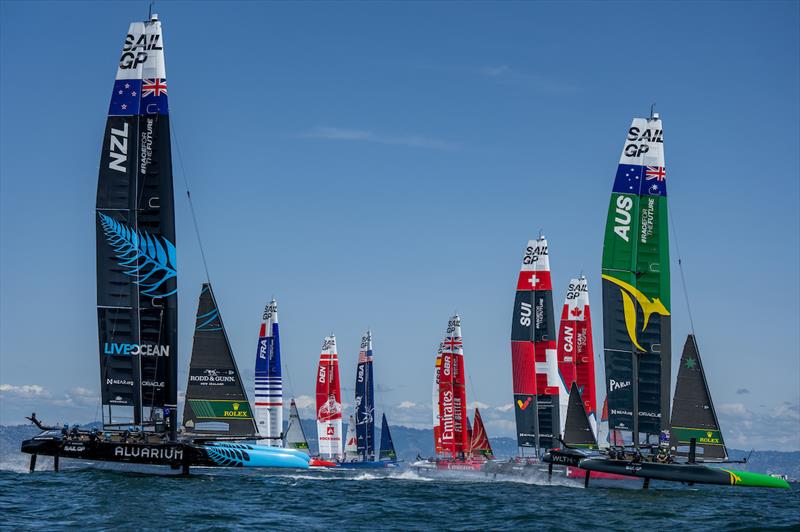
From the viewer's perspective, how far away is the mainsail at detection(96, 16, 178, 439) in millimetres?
35781

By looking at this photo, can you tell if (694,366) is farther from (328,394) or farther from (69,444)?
(328,394)

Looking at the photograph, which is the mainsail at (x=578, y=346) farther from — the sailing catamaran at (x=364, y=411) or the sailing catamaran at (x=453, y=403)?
the sailing catamaran at (x=364, y=411)

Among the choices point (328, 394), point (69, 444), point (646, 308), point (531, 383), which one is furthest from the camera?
point (328, 394)

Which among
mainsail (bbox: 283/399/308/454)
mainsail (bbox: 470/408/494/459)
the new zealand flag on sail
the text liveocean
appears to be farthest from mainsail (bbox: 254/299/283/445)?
the new zealand flag on sail

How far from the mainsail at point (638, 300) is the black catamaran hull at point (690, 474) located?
360 cm

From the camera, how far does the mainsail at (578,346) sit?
198ft

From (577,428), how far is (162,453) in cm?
2233

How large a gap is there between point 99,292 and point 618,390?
2133 cm

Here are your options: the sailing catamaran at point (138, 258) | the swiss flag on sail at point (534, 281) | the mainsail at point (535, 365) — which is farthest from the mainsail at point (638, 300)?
the sailing catamaran at point (138, 258)

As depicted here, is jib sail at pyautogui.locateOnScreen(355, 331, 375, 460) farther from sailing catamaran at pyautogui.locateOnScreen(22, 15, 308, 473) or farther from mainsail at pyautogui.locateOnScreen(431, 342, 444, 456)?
sailing catamaran at pyautogui.locateOnScreen(22, 15, 308, 473)

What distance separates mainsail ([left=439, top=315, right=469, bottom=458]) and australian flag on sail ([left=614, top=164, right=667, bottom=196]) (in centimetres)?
2269

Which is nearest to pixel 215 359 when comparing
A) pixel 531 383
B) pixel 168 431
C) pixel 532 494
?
pixel 168 431

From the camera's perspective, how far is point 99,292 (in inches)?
1412

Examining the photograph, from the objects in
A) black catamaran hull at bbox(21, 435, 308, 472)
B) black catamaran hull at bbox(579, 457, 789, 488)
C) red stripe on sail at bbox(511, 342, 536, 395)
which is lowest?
black catamaran hull at bbox(579, 457, 789, 488)
